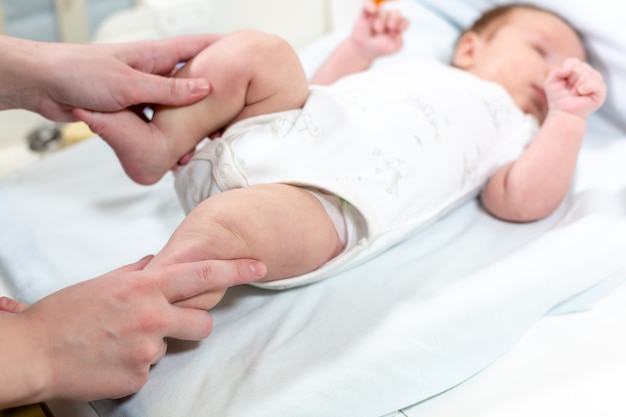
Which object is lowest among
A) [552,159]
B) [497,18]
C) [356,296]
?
[356,296]

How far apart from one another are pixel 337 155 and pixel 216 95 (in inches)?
7.4

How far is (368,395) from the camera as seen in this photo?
0.78 metres

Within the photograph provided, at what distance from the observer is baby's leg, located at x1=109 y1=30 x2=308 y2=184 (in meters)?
0.93

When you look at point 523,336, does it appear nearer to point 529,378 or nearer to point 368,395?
point 529,378

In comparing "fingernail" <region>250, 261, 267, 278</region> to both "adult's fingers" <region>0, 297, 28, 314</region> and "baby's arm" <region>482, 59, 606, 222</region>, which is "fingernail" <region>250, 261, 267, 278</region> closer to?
"adult's fingers" <region>0, 297, 28, 314</region>

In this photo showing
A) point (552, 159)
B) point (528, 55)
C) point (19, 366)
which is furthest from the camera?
point (528, 55)

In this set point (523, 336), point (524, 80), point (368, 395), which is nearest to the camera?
point (368, 395)

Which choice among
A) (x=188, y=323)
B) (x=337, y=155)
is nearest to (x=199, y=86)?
(x=337, y=155)

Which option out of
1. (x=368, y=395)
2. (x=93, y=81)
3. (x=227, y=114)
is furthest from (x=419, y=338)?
(x=93, y=81)

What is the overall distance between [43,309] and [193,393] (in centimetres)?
20

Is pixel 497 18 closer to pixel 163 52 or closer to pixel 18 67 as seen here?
pixel 163 52

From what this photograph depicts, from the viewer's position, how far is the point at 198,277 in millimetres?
718

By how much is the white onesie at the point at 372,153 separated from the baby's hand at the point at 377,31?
0.74 ft

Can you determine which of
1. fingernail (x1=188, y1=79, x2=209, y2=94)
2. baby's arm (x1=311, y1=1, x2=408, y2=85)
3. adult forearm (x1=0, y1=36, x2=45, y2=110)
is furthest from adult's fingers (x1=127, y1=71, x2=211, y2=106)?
baby's arm (x1=311, y1=1, x2=408, y2=85)
